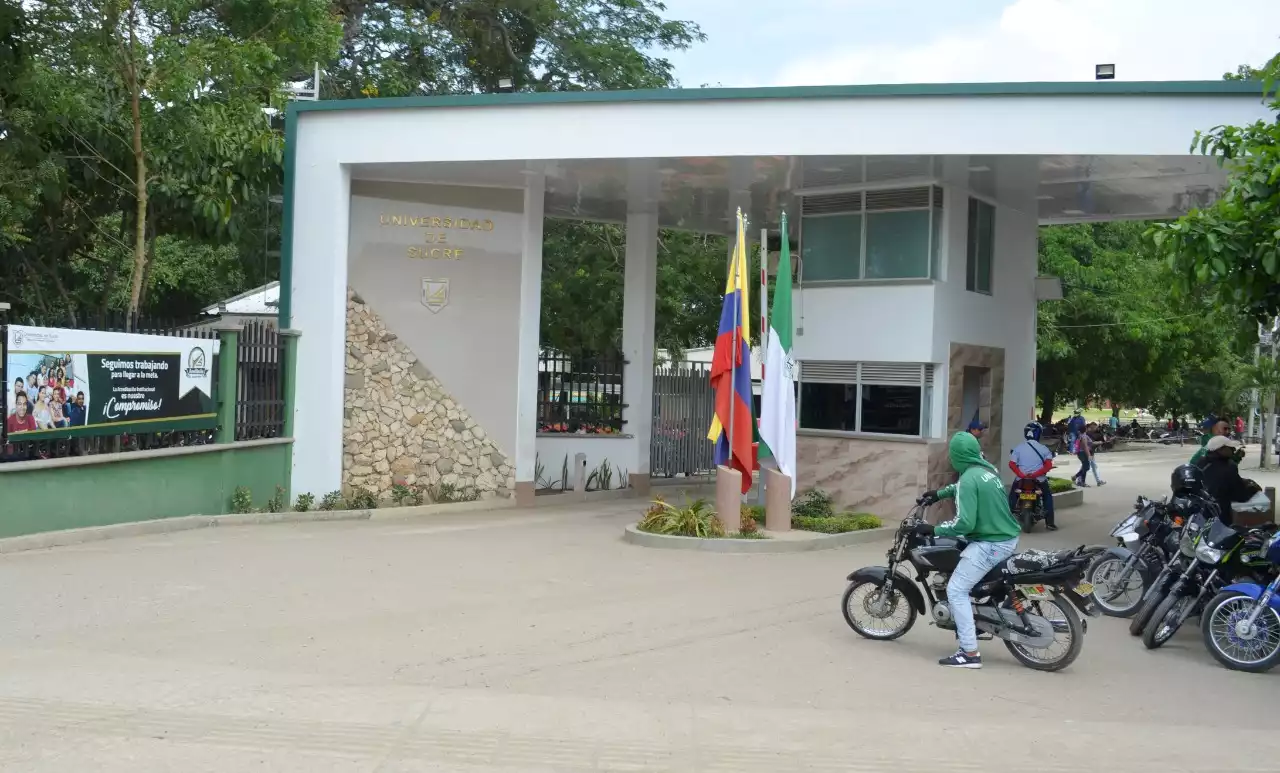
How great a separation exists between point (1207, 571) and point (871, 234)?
9.10 metres

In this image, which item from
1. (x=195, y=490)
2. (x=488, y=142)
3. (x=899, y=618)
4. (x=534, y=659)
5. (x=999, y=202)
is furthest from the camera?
(x=999, y=202)

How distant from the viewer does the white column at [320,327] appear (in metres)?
17.6

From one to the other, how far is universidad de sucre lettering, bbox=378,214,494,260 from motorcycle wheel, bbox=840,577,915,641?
407 inches

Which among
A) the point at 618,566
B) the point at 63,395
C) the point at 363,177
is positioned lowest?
the point at 618,566

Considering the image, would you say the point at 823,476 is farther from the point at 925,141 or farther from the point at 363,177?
the point at 363,177

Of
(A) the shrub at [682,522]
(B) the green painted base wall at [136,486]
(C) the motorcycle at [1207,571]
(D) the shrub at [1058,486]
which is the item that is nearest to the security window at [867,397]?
(A) the shrub at [682,522]

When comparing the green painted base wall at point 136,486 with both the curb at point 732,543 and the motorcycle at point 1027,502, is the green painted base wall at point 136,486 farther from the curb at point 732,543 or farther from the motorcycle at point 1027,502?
the motorcycle at point 1027,502

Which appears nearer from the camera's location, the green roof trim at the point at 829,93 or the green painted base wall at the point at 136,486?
the green painted base wall at the point at 136,486

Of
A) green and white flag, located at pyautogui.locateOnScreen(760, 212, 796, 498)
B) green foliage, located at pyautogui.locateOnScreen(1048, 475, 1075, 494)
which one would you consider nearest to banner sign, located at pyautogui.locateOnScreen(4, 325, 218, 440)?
green and white flag, located at pyautogui.locateOnScreen(760, 212, 796, 498)

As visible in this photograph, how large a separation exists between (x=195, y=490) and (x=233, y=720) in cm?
912

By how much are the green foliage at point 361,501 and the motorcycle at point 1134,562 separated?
9.79 meters

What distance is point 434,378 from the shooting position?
18.6 m

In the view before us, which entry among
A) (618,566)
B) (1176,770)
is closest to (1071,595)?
(1176,770)

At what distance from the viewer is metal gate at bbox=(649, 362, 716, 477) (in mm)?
23594
